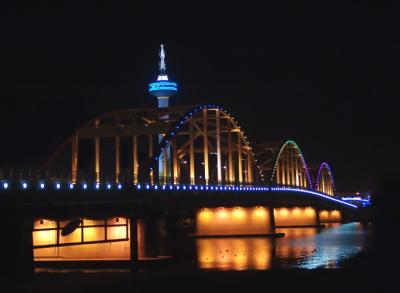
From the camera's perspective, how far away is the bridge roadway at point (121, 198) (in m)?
39.1

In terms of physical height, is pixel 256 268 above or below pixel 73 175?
below

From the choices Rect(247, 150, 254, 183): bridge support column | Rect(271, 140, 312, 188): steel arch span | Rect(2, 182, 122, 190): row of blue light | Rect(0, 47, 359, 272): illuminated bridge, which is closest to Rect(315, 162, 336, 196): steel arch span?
Rect(271, 140, 312, 188): steel arch span

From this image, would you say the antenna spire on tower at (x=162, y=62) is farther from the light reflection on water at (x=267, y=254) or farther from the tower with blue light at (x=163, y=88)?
the light reflection on water at (x=267, y=254)

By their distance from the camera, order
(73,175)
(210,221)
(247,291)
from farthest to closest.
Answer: (210,221) < (73,175) < (247,291)

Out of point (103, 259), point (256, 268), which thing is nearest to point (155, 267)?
point (103, 259)

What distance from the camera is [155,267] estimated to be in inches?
1980

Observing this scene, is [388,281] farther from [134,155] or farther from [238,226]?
[238,226]

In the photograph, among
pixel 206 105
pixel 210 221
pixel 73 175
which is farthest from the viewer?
pixel 210 221

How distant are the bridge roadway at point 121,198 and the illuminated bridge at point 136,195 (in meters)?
0.07

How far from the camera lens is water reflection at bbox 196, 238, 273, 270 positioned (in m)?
53.1

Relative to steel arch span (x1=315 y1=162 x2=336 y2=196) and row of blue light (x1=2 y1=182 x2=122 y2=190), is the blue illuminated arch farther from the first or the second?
steel arch span (x1=315 y1=162 x2=336 y2=196)

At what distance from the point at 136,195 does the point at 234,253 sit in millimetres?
15434

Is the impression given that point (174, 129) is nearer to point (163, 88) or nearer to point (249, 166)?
point (249, 166)

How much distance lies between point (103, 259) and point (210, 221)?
4155 centimetres
